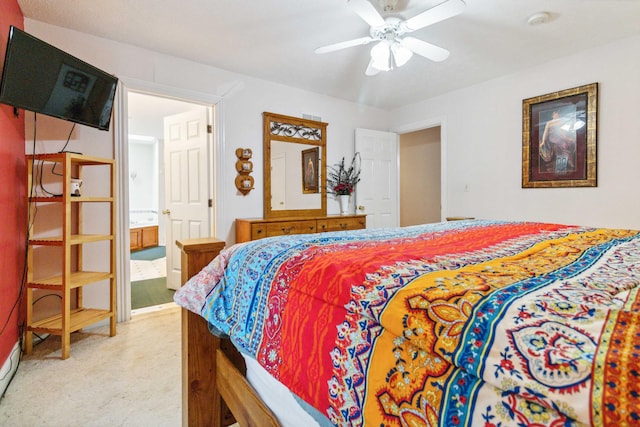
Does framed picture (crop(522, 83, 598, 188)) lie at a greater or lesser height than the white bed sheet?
greater

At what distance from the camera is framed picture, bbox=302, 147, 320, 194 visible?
3.93 metres

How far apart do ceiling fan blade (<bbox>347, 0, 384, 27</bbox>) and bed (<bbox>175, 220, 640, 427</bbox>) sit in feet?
4.63

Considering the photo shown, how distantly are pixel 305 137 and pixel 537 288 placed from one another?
3551 mm

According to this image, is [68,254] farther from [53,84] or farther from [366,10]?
[366,10]

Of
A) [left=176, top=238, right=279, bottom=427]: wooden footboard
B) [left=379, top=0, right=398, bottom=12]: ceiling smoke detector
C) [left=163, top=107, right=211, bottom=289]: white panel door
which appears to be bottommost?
[left=176, top=238, right=279, bottom=427]: wooden footboard

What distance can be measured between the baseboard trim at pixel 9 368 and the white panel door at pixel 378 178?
359 centimetres

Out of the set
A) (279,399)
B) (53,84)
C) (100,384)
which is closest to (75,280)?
(100,384)

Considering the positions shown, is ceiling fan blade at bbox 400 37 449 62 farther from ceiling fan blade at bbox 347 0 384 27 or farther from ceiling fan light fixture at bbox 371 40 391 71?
ceiling fan blade at bbox 347 0 384 27

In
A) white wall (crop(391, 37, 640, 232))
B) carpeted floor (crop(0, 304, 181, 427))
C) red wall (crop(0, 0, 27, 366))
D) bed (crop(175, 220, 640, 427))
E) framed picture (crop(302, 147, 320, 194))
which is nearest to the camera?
bed (crop(175, 220, 640, 427))

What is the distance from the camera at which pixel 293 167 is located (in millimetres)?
3830

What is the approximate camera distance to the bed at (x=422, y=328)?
1.34ft

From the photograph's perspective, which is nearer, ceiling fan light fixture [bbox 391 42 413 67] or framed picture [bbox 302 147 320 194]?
ceiling fan light fixture [bbox 391 42 413 67]

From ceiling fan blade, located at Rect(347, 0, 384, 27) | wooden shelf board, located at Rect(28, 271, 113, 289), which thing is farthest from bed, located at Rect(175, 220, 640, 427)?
wooden shelf board, located at Rect(28, 271, 113, 289)

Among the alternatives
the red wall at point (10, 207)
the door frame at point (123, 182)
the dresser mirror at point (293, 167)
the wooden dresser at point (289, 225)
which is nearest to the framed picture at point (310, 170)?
the dresser mirror at point (293, 167)
